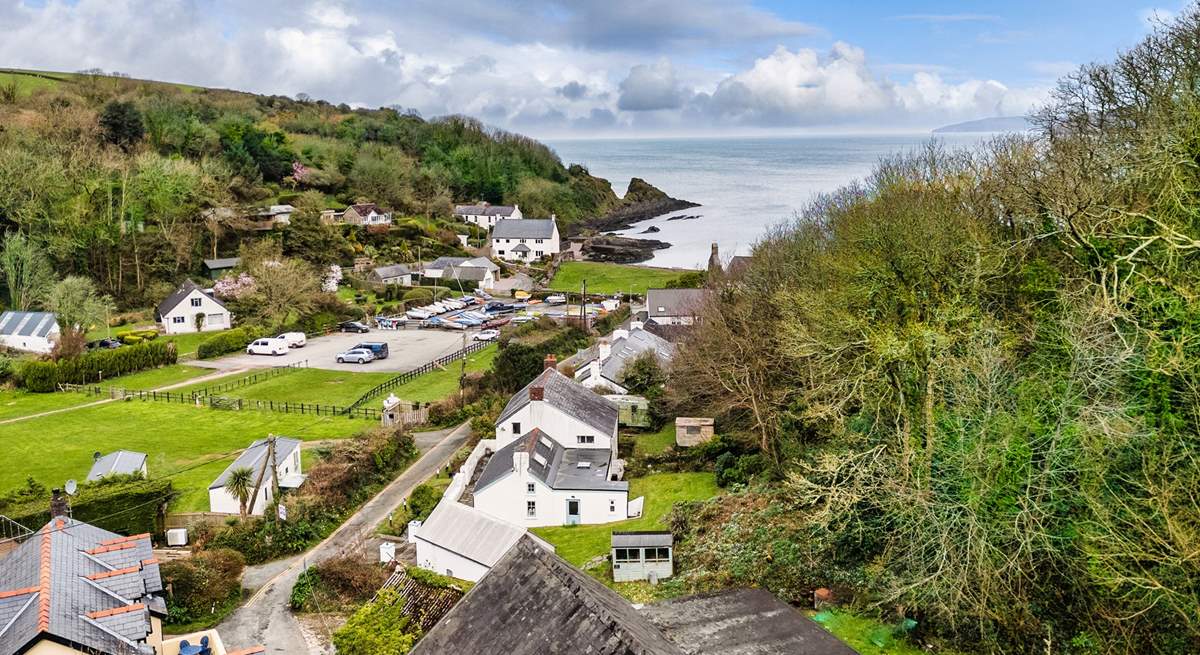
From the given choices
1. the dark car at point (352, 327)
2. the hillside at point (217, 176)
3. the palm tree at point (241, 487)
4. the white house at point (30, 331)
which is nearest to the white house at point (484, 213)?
the hillside at point (217, 176)

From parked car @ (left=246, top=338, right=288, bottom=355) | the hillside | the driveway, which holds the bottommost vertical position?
the driveway

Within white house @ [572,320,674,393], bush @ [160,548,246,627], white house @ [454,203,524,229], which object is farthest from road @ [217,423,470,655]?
white house @ [454,203,524,229]

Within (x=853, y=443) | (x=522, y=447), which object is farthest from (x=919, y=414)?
(x=522, y=447)

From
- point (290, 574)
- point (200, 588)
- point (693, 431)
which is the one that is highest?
point (693, 431)

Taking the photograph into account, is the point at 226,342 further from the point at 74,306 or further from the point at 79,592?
the point at 79,592

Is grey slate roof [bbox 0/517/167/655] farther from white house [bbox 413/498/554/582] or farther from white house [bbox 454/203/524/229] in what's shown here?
white house [bbox 454/203/524/229]

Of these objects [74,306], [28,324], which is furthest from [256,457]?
[28,324]
